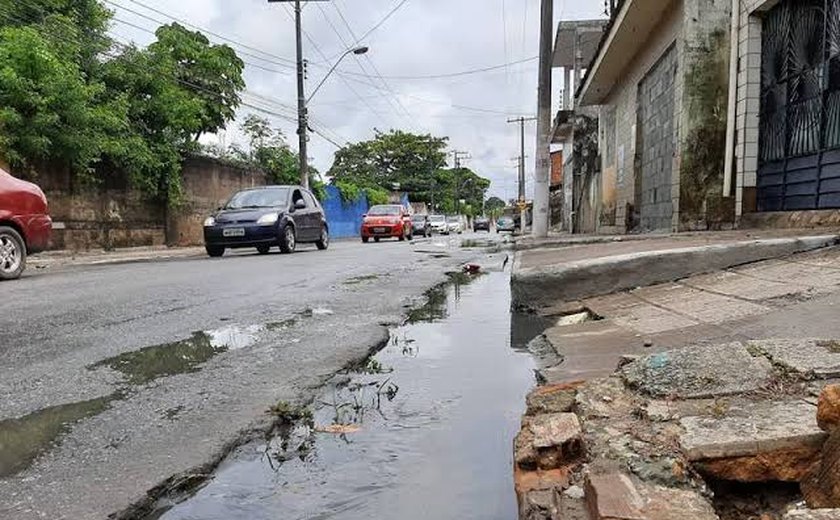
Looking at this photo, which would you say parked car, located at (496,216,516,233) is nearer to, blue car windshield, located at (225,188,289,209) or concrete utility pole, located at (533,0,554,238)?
concrete utility pole, located at (533,0,554,238)

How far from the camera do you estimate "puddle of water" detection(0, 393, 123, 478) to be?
2197 mm

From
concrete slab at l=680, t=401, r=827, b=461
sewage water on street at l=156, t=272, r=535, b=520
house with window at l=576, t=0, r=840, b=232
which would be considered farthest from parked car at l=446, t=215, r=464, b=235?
concrete slab at l=680, t=401, r=827, b=461

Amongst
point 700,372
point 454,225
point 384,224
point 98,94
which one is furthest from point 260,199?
point 454,225

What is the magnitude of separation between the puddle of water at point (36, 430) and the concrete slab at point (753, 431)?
83.3 inches

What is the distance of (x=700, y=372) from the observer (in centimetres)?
223

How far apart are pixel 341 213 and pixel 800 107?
29.6 meters

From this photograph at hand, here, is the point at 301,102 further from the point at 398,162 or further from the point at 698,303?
the point at 398,162

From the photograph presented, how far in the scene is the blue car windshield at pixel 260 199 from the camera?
13.3 metres

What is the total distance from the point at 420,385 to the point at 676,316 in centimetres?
170

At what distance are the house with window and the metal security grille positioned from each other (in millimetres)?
12

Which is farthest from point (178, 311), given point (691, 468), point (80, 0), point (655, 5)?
point (80, 0)

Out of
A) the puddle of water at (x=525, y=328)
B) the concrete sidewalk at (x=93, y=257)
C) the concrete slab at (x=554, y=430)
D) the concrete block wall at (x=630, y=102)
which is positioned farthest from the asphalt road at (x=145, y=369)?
the concrete block wall at (x=630, y=102)

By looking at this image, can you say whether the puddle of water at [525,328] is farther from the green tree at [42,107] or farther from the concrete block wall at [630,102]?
the green tree at [42,107]

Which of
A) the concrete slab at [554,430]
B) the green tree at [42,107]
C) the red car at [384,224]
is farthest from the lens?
the red car at [384,224]
